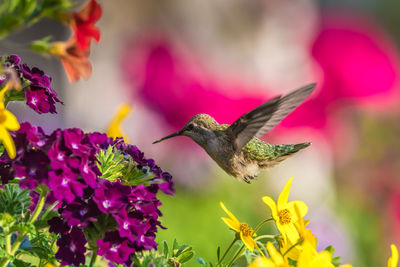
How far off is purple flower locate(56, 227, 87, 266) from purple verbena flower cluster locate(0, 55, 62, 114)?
0.17 metres

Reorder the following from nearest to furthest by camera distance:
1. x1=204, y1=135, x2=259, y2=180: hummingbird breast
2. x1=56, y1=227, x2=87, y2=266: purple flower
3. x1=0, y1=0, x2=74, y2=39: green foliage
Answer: x1=0, y1=0, x2=74, y2=39: green foliage < x1=56, y1=227, x2=87, y2=266: purple flower < x1=204, y1=135, x2=259, y2=180: hummingbird breast

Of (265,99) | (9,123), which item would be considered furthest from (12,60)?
(265,99)

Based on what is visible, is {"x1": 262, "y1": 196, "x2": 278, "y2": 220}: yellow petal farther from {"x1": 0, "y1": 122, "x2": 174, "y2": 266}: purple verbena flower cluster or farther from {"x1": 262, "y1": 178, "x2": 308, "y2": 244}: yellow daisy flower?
{"x1": 0, "y1": 122, "x2": 174, "y2": 266}: purple verbena flower cluster

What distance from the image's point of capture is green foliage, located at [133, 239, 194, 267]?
715 mm

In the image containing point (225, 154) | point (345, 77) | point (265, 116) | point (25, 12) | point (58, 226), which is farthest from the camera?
point (345, 77)

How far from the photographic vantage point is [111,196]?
2.17 ft

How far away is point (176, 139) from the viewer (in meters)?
2.63

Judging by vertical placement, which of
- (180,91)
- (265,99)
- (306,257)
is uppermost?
(306,257)

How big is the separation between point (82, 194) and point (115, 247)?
74mm

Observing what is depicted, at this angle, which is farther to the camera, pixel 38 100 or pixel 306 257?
pixel 38 100

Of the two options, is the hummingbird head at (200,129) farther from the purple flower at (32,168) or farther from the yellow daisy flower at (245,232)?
the purple flower at (32,168)

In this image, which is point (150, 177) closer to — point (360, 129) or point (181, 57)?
point (181, 57)

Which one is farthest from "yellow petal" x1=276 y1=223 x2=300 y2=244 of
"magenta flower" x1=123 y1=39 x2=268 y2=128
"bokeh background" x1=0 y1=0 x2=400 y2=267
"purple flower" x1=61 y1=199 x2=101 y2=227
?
"magenta flower" x1=123 y1=39 x2=268 y2=128

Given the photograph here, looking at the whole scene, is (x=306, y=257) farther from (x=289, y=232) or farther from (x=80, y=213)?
(x=80, y=213)
